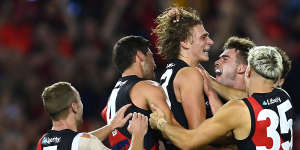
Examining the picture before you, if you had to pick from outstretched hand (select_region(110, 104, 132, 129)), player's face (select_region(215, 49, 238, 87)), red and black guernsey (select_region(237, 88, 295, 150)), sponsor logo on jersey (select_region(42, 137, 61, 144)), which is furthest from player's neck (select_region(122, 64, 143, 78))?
red and black guernsey (select_region(237, 88, 295, 150))

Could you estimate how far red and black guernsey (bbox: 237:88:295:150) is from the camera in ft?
19.5

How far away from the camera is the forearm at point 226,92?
752cm

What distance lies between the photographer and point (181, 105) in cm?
668

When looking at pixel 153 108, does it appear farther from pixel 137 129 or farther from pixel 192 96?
pixel 192 96

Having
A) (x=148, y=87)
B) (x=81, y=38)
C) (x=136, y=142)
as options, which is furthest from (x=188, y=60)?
(x=81, y=38)

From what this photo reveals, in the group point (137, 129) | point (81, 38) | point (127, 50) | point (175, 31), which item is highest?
point (175, 31)

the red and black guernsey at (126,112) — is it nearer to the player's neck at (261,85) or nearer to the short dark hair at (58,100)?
the short dark hair at (58,100)

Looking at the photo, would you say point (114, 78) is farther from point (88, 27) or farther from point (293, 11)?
point (293, 11)

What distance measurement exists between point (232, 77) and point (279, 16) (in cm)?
366

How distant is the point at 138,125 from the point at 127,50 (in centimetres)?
105

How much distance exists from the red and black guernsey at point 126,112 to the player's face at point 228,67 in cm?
146

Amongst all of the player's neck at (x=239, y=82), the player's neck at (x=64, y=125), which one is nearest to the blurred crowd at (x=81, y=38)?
the player's neck at (x=239, y=82)

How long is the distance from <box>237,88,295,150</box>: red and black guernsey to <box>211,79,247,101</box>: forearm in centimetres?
137

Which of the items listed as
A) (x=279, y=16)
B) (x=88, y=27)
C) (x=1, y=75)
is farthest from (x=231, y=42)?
(x=1, y=75)
